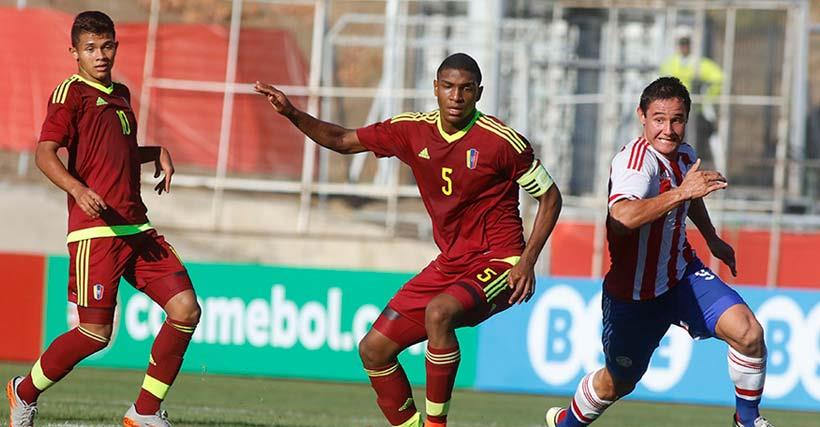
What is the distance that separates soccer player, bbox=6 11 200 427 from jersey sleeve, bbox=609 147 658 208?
2.69m

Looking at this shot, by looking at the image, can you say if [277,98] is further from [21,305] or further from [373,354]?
[21,305]

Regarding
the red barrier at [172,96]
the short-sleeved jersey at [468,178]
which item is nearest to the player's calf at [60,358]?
the short-sleeved jersey at [468,178]

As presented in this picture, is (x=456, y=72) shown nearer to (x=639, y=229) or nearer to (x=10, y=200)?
(x=639, y=229)

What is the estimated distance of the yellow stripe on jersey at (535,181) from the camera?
7.99m

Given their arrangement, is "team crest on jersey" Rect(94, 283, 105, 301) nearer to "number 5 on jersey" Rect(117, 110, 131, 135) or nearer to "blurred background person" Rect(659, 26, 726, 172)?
"number 5 on jersey" Rect(117, 110, 131, 135)

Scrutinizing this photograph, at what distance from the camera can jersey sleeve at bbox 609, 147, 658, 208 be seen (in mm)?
7777

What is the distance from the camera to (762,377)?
26.6ft

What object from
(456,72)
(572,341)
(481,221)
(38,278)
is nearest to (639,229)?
(481,221)

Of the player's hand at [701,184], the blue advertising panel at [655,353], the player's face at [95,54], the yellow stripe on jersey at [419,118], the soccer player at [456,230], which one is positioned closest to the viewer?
the player's hand at [701,184]

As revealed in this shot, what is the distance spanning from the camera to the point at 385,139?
8.33m

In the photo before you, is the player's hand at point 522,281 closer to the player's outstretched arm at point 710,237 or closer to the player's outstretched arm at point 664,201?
the player's outstretched arm at point 664,201

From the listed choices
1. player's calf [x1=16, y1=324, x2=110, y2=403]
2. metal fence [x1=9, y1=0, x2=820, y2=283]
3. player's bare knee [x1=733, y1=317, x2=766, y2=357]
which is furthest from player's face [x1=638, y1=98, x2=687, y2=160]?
metal fence [x1=9, y1=0, x2=820, y2=283]

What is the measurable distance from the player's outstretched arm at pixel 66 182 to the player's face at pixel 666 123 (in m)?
3.21

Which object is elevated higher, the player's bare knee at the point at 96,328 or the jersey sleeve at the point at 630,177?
the jersey sleeve at the point at 630,177
